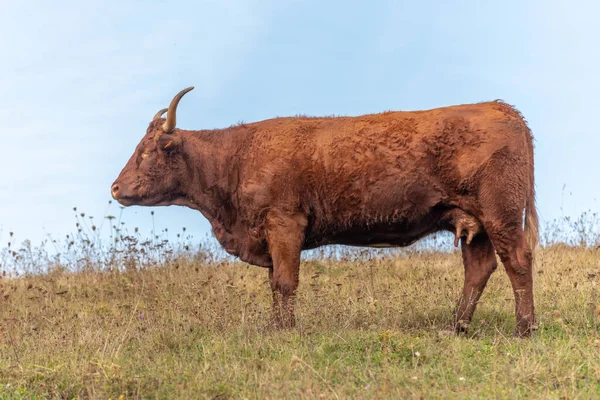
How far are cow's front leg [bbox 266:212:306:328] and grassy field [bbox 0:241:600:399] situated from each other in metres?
0.30

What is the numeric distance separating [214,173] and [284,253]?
1545 millimetres

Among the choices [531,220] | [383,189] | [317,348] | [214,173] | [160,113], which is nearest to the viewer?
[317,348]

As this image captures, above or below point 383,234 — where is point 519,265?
below

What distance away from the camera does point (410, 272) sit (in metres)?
11.4

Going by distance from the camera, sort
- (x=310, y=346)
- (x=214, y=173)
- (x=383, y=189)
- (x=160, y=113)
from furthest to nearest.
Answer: (x=160, y=113) < (x=214, y=173) < (x=383, y=189) < (x=310, y=346)

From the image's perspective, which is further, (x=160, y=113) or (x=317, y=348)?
(x=160, y=113)

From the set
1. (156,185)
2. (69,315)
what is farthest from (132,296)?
(156,185)

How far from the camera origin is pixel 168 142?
8.39 metres

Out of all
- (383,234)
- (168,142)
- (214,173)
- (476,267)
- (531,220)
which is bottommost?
(476,267)

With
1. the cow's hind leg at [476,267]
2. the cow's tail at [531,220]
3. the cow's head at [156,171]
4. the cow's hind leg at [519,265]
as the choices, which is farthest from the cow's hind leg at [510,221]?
the cow's head at [156,171]

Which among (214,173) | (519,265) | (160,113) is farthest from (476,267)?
(160,113)

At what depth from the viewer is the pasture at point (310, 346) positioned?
507 cm

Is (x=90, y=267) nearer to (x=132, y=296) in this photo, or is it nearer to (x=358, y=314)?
Answer: (x=132, y=296)

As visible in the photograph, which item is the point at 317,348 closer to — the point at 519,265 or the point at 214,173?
the point at 519,265
